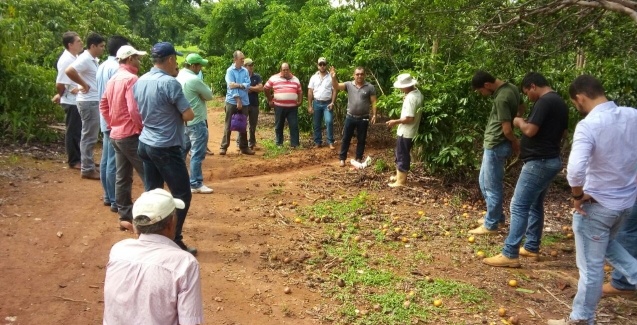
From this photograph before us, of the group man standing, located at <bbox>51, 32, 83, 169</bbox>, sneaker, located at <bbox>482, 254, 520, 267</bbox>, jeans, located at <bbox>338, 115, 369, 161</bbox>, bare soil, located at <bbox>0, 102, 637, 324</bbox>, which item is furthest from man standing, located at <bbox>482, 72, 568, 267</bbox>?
man standing, located at <bbox>51, 32, 83, 169</bbox>

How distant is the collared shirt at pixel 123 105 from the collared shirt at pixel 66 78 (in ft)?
8.08

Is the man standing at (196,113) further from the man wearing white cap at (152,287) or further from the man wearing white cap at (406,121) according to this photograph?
the man wearing white cap at (152,287)

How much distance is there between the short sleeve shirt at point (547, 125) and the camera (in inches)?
208

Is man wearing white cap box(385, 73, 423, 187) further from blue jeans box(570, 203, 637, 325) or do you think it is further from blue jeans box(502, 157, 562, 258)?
blue jeans box(570, 203, 637, 325)

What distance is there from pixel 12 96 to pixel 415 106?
269 inches

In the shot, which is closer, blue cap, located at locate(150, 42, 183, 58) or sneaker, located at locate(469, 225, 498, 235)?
blue cap, located at locate(150, 42, 183, 58)

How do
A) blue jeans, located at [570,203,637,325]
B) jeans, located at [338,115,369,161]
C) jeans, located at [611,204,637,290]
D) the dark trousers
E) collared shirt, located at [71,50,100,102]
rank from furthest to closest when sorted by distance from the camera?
1. jeans, located at [338,115,369,161]
2. the dark trousers
3. collared shirt, located at [71,50,100,102]
4. jeans, located at [611,204,637,290]
5. blue jeans, located at [570,203,637,325]

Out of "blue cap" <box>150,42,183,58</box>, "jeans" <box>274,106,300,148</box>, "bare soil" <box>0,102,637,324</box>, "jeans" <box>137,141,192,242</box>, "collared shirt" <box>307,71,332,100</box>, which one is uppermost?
"blue cap" <box>150,42,183,58</box>

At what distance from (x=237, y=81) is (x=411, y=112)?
12.9 ft

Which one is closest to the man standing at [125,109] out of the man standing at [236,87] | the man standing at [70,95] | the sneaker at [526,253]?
the man standing at [70,95]

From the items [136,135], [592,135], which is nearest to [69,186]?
[136,135]

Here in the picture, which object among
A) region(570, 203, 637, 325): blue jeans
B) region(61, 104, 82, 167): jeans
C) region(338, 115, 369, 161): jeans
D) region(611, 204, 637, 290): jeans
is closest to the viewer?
region(570, 203, 637, 325): blue jeans

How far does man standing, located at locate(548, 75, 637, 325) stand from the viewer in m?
4.06

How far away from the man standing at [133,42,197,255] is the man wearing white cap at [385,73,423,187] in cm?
380
